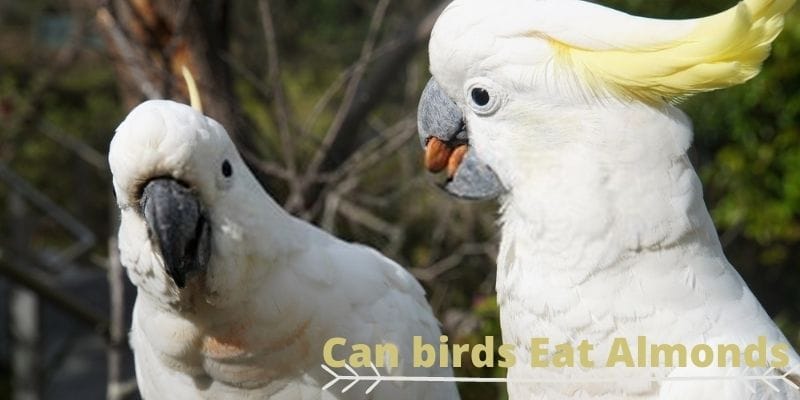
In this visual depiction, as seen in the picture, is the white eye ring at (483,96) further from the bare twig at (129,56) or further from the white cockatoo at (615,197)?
the bare twig at (129,56)

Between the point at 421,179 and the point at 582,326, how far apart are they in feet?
6.37

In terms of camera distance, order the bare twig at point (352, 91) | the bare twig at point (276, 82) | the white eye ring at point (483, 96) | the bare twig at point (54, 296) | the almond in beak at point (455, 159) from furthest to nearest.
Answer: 1. the bare twig at point (54, 296)
2. the bare twig at point (352, 91)
3. the bare twig at point (276, 82)
4. the almond in beak at point (455, 159)
5. the white eye ring at point (483, 96)

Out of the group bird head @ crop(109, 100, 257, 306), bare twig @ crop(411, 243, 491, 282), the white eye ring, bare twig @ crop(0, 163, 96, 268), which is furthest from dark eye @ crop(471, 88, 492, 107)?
bare twig @ crop(0, 163, 96, 268)

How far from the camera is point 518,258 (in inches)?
59.4

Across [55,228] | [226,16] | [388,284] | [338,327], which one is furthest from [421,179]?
[55,228]

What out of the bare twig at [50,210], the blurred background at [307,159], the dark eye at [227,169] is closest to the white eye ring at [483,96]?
the dark eye at [227,169]

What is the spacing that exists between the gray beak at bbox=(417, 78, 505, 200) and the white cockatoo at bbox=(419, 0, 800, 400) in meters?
0.07

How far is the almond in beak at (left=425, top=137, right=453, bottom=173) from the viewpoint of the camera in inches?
63.9

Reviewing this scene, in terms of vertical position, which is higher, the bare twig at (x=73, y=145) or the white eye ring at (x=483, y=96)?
the white eye ring at (x=483, y=96)

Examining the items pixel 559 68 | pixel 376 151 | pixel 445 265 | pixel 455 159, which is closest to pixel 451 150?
pixel 455 159

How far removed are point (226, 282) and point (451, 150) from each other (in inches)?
20.8

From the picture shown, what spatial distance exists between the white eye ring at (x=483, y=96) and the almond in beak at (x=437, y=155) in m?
0.12

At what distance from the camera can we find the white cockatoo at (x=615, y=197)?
54.2 inches

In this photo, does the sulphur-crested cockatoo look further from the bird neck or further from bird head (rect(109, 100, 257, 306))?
the bird neck
